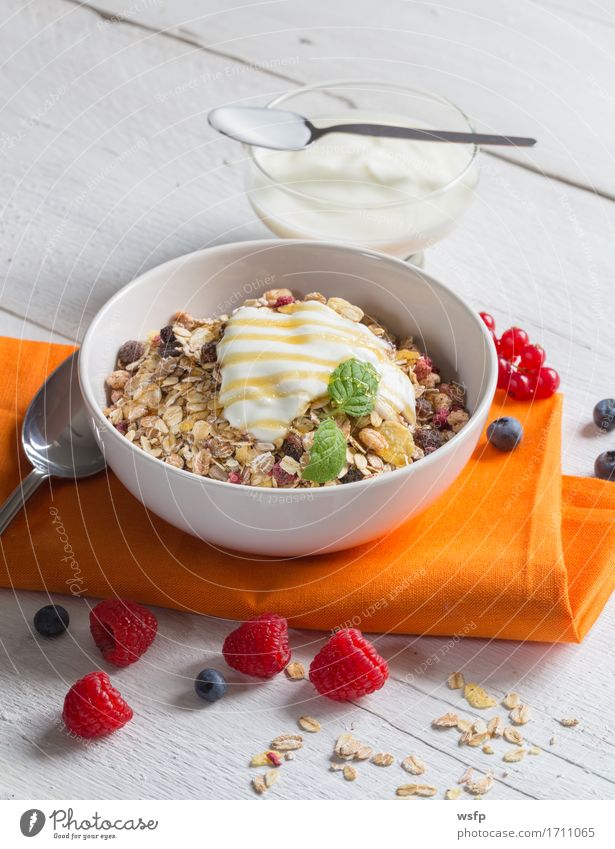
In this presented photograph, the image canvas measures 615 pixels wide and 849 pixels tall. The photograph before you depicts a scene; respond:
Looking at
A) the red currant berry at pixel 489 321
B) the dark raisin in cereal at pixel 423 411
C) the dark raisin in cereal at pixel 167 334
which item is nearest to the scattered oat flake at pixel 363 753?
the dark raisin in cereal at pixel 423 411

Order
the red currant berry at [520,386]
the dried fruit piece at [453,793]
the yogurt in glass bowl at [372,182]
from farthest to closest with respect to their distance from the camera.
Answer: the yogurt in glass bowl at [372,182], the red currant berry at [520,386], the dried fruit piece at [453,793]

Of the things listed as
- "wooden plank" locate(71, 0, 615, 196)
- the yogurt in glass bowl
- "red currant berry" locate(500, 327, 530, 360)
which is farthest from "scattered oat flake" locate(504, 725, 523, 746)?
"wooden plank" locate(71, 0, 615, 196)

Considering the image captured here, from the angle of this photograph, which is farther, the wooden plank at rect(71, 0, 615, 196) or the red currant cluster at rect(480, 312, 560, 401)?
the wooden plank at rect(71, 0, 615, 196)

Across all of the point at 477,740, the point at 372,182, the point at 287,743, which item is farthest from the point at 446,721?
the point at 372,182

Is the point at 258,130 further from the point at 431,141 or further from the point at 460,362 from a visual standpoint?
the point at 460,362

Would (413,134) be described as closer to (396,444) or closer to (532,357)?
(532,357)

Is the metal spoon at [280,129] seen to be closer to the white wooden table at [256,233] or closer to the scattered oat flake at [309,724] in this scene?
the white wooden table at [256,233]

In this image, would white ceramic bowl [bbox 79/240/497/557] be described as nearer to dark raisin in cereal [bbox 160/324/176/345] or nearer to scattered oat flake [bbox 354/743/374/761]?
dark raisin in cereal [bbox 160/324/176/345]
